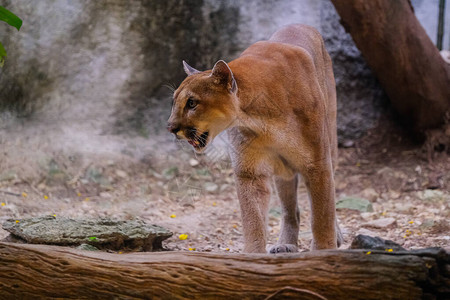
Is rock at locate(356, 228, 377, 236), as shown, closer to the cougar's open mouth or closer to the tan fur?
the tan fur

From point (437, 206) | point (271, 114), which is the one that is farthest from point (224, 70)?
point (437, 206)

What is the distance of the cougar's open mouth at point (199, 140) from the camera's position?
3.13 meters

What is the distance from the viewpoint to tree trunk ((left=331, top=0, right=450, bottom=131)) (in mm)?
5750

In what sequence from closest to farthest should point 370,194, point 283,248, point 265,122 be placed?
point 265,122, point 283,248, point 370,194

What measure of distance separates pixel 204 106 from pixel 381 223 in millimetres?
2087

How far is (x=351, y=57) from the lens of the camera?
6.83 m

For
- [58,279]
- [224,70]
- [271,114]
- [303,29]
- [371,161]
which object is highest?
[303,29]

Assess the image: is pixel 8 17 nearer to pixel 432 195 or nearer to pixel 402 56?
pixel 432 195

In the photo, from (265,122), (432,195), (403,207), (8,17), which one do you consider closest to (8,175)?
(8,17)

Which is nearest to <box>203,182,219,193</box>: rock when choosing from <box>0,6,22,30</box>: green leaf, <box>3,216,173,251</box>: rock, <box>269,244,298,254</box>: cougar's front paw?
<box>269,244,298,254</box>: cougar's front paw

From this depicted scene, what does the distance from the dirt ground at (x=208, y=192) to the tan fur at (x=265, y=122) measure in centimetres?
70

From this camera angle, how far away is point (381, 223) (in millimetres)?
4438

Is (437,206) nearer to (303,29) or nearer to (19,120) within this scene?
(303,29)

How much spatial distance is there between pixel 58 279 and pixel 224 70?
141 cm
